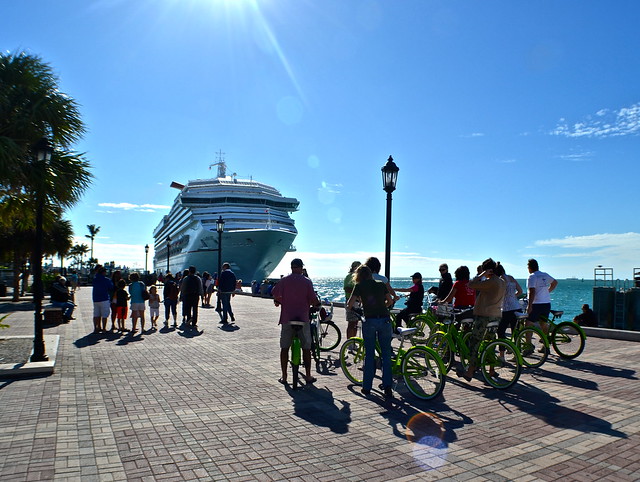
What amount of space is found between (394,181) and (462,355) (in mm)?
5391

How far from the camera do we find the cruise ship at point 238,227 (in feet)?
158

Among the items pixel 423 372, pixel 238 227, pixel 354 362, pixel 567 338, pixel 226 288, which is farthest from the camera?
pixel 238 227

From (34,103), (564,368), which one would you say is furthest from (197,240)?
(564,368)

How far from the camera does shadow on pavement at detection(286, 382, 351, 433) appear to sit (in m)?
5.15

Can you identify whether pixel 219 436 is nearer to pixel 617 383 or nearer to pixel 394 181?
pixel 617 383

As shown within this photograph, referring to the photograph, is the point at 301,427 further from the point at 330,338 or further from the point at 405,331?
the point at 330,338

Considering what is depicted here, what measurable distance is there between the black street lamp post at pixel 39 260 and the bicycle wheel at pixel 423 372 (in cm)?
613

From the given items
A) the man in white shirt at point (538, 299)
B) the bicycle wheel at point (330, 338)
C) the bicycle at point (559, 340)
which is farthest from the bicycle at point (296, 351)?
the man in white shirt at point (538, 299)

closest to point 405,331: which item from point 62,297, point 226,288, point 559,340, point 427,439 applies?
point 427,439

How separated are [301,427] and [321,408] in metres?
0.74

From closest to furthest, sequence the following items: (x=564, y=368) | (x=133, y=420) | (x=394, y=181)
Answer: (x=133, y=420)
(x=564, y=368)
(x=394, y=181)

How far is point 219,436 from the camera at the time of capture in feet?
15.4

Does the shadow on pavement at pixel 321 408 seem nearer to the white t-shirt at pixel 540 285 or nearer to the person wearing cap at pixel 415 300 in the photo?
the person wearing cap at pixel 415 300

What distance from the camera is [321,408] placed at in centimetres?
571
